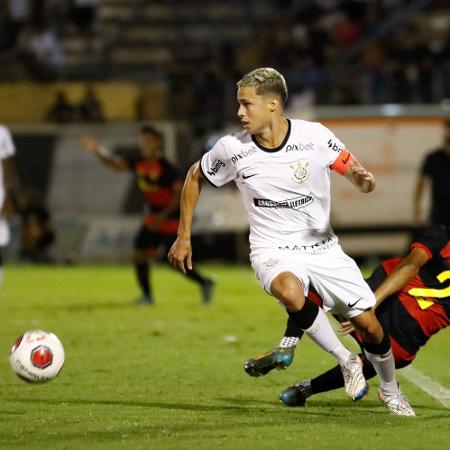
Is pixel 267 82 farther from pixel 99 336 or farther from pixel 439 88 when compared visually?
pixel 439 88

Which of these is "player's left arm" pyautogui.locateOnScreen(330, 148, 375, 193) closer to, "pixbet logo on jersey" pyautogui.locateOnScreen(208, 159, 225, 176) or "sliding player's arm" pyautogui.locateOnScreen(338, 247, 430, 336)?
"sliding player's arm" pyautogui.locateOnScreen(338, 247, 430, 336)

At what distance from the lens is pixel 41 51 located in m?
27.5

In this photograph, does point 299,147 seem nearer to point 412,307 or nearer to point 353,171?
point 353,171

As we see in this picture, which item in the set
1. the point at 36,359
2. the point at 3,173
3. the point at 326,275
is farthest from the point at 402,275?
the point at 3,173

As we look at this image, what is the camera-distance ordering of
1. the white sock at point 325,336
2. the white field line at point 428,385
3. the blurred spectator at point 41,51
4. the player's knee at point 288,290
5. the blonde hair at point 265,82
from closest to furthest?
the player's knee at point 288,290 < the white sock at point 325,336 < the blonde hair at point 265,82 < the white field line at point 428,385 < the blurred spectator at point 41,51

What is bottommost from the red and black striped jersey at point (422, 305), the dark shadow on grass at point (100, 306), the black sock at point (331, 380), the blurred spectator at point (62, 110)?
the blurred spectator at point (62, 110)

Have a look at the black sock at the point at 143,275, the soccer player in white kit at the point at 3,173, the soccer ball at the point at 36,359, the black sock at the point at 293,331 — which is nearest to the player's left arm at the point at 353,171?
the black sock at the point at 293,331

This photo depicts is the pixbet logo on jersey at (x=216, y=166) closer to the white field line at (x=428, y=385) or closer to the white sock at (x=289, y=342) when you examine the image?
Result: the white sock at (x=289, y=342)

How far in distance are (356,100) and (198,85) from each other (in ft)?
10.9

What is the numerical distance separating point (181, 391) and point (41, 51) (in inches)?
781

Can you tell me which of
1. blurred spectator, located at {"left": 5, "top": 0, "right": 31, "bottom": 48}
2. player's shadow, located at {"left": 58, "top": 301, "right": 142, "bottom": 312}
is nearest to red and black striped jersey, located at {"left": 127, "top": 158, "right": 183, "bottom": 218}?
player's shadow, located at {"left": 58, "top": 301, "right": 142, "bottom": 312}

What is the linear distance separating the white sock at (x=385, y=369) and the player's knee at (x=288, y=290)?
581 millimetres

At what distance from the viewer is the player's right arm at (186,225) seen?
7.63 m

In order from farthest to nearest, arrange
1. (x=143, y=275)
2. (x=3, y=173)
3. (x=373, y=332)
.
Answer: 1. (x=143, y=275)
2. (x=3, y=173)
3. (x=373, y=332)
